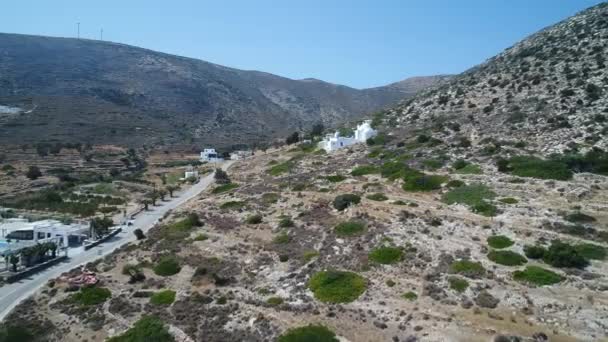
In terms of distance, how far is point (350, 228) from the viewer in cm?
3288

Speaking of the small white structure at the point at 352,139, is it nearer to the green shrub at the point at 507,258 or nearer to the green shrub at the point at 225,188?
the green shrub at the point at 225,188

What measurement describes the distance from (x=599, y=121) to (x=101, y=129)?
399 feet

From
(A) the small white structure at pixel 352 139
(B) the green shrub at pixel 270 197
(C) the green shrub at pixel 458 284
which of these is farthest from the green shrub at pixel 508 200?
(A) the small white structure at pixel 352 139

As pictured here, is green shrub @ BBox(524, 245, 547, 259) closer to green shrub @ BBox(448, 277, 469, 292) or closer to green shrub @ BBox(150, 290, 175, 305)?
green shrub @ BBox(448, 277, 469, 292)

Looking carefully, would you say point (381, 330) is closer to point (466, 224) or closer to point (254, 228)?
point (466, 224)

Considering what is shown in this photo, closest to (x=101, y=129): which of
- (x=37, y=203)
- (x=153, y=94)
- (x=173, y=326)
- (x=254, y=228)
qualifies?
(x=153, y=94)

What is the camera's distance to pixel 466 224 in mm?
30766

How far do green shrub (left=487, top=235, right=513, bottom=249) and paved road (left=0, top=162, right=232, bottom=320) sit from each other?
28.2 meters

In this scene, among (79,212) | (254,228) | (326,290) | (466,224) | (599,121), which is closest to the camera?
(326,290)

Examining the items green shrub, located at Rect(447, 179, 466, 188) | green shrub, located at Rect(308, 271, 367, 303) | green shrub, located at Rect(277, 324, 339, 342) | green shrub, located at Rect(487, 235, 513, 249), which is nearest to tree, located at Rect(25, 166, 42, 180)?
green shrub, located at Rect(308, 271, 367, 303)

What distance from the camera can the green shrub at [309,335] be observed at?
20.4 m

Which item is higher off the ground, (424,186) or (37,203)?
(424,186)

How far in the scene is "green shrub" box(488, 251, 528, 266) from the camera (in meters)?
25.2

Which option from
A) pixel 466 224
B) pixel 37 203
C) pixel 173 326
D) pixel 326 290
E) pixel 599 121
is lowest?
pixel 37 203
